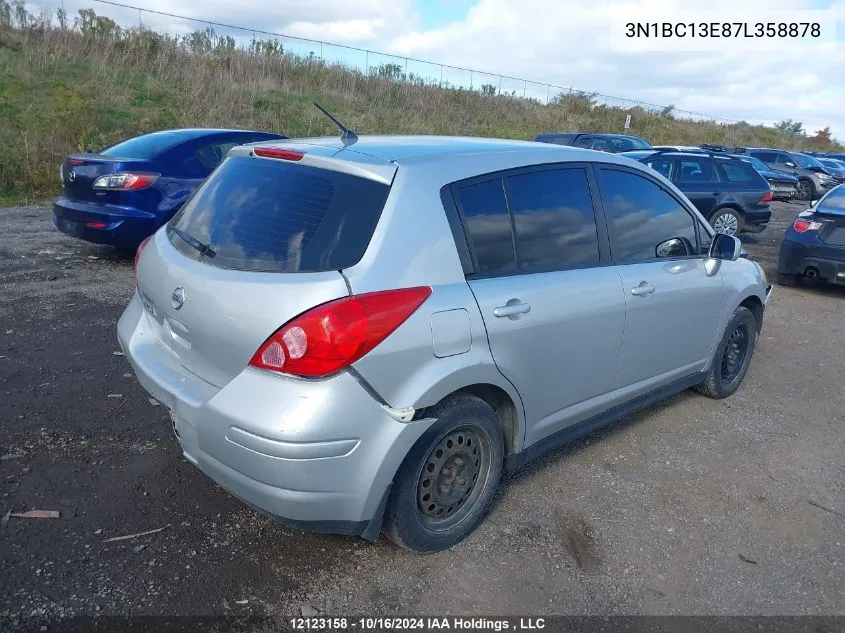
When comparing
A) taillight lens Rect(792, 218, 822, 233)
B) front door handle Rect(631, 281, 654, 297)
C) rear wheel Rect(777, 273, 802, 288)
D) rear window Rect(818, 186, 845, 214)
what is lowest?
rear wheel Rect(777, 273, 802, 288)

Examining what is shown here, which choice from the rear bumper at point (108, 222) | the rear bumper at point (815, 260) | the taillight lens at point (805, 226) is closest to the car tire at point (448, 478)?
the rear bumper at point (108, 222)

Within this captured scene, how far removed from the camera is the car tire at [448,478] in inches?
111

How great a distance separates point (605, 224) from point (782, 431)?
2.08 meters

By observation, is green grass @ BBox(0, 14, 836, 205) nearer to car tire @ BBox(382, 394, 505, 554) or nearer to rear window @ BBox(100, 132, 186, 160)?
rear window @ BBox(100, 132, 186, 160)

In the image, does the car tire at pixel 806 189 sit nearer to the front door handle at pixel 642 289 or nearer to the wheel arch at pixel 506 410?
the front door handle at pixel 642 289

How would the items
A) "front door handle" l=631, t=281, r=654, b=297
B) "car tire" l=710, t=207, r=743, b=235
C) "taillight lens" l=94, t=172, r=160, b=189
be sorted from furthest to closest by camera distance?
"car tire" l=710, t=207, r=743, b=235, "taillight lens" l=94, t=172, r=160, b=189, "front door handle" l=631, t=281, r=654, b=297

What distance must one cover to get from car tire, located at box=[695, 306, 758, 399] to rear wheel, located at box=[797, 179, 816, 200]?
68.9ft

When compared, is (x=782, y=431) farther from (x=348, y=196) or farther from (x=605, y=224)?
(x=348, y=196)

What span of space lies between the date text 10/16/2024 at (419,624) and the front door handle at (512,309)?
122 centimetres

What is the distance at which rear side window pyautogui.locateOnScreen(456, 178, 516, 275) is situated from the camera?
9.93 ft

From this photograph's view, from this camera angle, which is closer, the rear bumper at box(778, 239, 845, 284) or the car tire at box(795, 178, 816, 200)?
the rear bumper at box(778, 239, 845, 284)

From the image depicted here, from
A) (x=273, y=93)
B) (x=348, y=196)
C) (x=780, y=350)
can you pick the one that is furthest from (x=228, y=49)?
(x=348, y=196)

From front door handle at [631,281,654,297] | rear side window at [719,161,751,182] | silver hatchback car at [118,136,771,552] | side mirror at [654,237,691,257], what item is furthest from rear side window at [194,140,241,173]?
rear side window at [719,161,751,182]

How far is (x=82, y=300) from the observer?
248 inches
